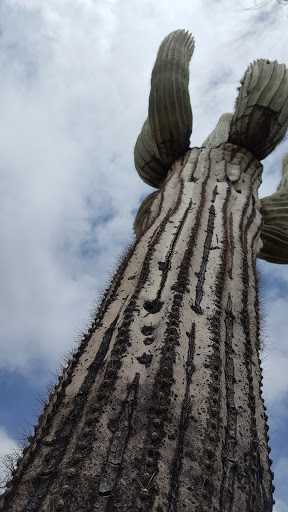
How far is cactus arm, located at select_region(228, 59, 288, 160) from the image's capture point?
3.47m

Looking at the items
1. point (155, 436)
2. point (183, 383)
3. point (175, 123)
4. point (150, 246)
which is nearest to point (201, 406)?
point (183, 383)

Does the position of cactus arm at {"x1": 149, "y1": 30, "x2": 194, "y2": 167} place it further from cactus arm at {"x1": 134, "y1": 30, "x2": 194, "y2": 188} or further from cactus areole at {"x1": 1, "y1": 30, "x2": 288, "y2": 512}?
cactus areole at {"x1": 1, "y1": 30, "x2": 288, "y2": 512}

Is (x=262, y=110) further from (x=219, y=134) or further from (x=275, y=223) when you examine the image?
(x=275, y=223)

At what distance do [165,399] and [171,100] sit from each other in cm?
248

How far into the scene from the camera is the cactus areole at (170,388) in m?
1.33

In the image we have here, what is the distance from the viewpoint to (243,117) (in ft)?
11.6

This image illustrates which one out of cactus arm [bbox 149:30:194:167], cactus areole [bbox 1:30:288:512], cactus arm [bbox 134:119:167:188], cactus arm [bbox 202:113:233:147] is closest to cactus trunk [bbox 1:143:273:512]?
cactus areole [bbox 1:30:288:512]

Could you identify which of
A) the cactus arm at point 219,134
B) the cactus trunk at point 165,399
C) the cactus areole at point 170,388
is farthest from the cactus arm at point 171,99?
the cactus trunk at point 165,399

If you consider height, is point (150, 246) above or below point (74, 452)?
above

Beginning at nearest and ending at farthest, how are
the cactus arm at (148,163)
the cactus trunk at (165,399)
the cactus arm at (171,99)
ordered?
the cactus trunk at (165,399)
the cactus arm at (171,99)
the cactus arm at (148,163)

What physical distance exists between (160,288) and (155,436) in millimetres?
745

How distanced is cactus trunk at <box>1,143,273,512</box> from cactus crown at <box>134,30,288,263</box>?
1.14 metres

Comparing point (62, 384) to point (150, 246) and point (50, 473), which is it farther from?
point (150, 246)

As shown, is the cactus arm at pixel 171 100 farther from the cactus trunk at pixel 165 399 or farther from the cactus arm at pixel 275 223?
the cactus trunk at pixel 165 399
